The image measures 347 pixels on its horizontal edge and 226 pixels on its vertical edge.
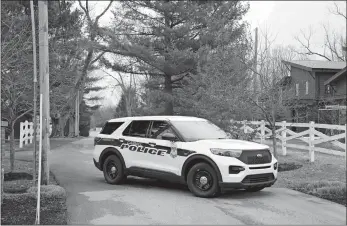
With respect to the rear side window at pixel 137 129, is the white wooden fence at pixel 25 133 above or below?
below

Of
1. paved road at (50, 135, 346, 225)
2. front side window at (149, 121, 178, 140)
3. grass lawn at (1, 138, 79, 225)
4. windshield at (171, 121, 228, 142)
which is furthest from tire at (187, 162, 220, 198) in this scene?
grass lawn at (1, 138, 79, 225)

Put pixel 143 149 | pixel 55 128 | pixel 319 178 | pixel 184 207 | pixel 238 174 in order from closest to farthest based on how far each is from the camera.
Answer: pixel 184 207, pixel 238 174, pixel 143 149, pixel 319 178, pixel 55 128

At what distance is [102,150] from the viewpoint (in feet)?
36.3

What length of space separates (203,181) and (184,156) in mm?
699

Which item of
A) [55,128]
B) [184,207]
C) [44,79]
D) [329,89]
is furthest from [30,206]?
[55,128]

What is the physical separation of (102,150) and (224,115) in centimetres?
450

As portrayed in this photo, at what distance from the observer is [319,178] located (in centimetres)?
1120

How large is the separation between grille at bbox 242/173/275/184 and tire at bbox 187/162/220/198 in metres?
0.58

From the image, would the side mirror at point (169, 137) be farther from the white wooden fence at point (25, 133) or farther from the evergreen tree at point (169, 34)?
the white wooden fence at point (25, 133)

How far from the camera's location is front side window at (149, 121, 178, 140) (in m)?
9.86

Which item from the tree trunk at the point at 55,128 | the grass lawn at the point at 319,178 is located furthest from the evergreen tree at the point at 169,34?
the tree trunk at the point at 55,128

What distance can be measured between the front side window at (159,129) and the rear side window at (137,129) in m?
0.22

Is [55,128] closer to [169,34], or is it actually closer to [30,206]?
[169,34]

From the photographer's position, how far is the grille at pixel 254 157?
8.60 meters
